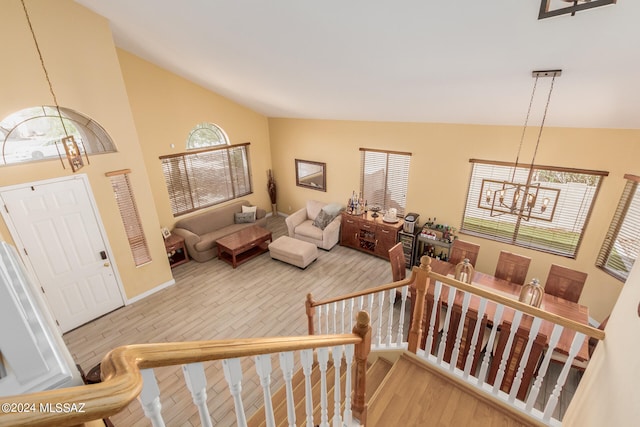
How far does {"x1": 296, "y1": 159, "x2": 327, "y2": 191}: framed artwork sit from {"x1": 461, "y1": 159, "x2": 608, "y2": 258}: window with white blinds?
3.53 metres

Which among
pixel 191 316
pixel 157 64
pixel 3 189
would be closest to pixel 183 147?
pixel 157 64

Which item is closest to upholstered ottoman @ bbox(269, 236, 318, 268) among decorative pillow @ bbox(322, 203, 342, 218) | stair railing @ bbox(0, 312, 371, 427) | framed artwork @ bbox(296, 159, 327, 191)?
decorative pillow @ bbox(322, 203, 342, 218)

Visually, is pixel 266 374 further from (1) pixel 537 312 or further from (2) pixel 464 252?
(2) pixel 464 252

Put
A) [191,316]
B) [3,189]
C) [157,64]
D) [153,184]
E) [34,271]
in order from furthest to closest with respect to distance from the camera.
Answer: [153,184] < [157,64] < [191,316] < [34,271] < [3,189]

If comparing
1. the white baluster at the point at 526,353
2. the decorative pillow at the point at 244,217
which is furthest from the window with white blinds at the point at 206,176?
the white baluster at the point at 526,353

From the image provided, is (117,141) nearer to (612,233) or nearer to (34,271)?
(34,271)

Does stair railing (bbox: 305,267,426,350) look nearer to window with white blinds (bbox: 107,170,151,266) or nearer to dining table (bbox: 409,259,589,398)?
dining table (bbox: 409,259,589,398)

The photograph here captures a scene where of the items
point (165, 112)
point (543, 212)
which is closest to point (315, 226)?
point (165, 112)

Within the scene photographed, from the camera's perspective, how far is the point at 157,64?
227 inches

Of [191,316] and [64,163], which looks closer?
[64,163]

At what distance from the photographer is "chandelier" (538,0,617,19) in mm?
1902

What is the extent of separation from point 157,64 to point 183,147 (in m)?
1.68

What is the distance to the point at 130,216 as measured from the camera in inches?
197

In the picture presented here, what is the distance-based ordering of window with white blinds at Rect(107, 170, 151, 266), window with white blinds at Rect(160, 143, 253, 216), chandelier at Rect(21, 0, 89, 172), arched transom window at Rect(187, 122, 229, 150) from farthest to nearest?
arched transom window at Rect(187, 122, 229, 150)
window with white blinds at Rect(160, 143, 253, 216)
window with white blinds at Rect(107, 170, 151, 266)
chandelier at Rect(21, 0, 89, 172)
